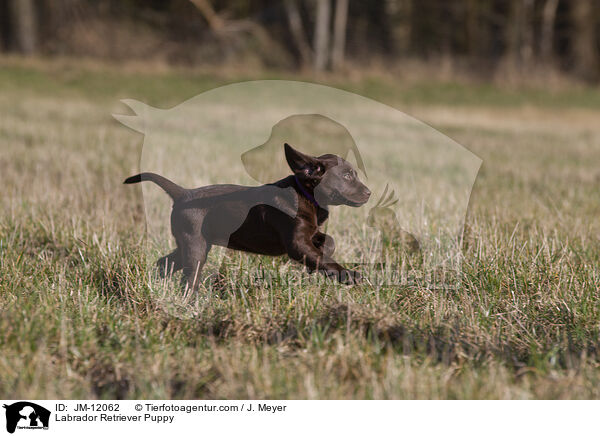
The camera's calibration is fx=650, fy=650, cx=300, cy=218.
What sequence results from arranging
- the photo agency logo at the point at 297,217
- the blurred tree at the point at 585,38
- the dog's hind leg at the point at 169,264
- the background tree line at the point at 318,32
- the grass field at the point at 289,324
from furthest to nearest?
1. the blurred tree at the point at 585,38
2. the background tree line at the point at 318,32
3. the dog's hind leg at the point at 169,264
4. the photo agency logo at the point at 297,217
5. the grass field at the point at 289,324

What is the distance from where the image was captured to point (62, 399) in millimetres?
2311

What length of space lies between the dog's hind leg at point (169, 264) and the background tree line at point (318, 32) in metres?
19.4

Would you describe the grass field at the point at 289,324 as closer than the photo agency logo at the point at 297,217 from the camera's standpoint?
Yes

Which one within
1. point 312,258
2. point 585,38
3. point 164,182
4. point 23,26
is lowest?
point 312,258

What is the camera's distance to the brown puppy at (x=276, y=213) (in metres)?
2.71

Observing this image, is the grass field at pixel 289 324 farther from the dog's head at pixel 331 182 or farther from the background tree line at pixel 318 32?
the background tree line at pixel 318 32

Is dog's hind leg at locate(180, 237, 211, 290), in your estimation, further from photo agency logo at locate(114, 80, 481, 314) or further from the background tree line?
the background tree line

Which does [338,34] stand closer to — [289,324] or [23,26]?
[23,26]

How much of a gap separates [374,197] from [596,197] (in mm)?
3850

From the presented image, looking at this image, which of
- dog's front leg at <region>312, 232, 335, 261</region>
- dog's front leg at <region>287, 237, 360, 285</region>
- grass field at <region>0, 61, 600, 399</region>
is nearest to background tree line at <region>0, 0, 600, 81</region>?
grass field at <region>0, 61, 600, 399</region>

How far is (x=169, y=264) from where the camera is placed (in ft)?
10.5
